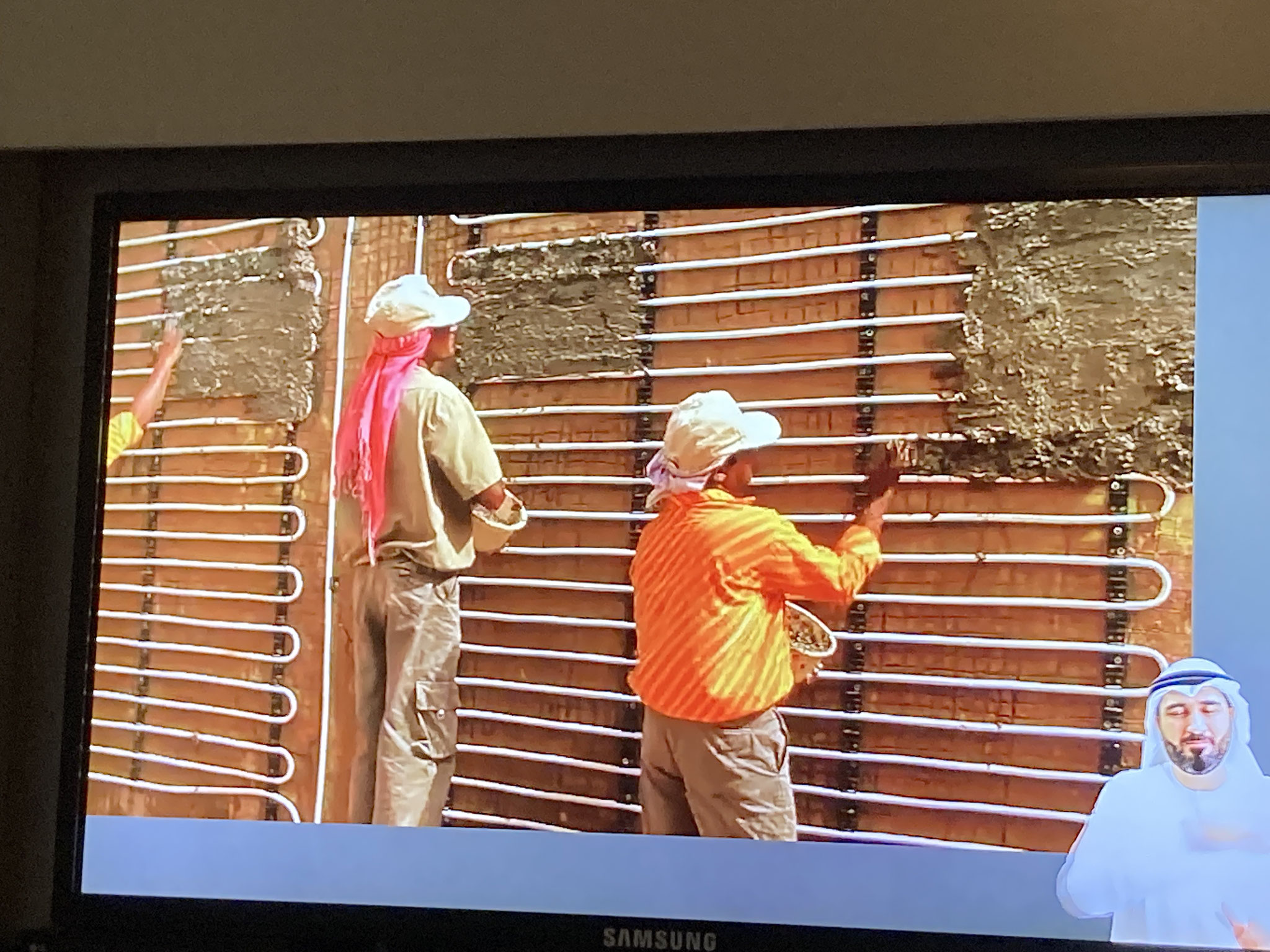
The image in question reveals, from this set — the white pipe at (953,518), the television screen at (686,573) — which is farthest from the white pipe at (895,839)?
the white pipe at (953,518)

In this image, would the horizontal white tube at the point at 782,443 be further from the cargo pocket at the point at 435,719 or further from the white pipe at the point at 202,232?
the white pipe at the point at 202,232

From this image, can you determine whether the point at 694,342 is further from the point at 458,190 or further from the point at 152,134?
the point at 152,134

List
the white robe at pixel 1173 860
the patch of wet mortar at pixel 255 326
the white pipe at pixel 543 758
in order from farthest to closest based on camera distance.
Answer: the patch of wet mortar at pixel 255 326 < the white pipe at pixel 543 758 < the white robe at pixel 1173 860

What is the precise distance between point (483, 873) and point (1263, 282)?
1.14 meters

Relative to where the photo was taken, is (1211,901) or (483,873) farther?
(483,873)

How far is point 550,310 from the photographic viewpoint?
1.54m

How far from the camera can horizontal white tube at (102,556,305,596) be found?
5.12 ft

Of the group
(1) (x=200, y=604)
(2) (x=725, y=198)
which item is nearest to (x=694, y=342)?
(2) (x=725, y=198)

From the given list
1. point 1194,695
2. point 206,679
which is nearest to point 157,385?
point 206,679

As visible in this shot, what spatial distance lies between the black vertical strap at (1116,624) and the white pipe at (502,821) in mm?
621

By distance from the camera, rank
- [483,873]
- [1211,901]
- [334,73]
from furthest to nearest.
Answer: [334,73]
[483,873]
[1211,901]

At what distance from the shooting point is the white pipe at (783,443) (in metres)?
1.45

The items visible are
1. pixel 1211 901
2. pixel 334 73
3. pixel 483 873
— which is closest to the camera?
pixel 1211 901

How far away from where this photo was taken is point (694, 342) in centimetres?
151
